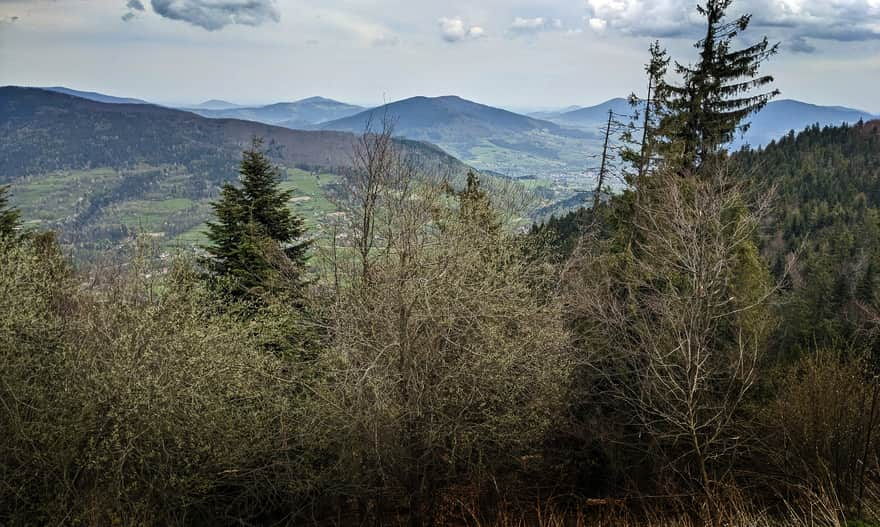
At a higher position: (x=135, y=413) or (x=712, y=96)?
(x=712, y=96)

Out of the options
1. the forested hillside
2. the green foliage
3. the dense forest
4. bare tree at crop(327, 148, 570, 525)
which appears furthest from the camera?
the forested hillside

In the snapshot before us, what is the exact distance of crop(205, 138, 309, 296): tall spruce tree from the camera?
1647cm

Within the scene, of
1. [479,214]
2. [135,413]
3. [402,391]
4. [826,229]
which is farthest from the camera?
[826,229]

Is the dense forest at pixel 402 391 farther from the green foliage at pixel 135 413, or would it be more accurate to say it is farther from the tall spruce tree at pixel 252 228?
the tall spruce tree at pixel 252 228

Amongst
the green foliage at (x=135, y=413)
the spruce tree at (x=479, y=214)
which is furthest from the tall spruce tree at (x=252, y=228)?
the spruce tree at (x=479, y=214)

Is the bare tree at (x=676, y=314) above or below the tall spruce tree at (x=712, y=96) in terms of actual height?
below

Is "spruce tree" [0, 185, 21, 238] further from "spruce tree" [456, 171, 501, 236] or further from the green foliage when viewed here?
"spruce tree" [456, 171, 501, 236]

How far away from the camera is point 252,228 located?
55.2 ft

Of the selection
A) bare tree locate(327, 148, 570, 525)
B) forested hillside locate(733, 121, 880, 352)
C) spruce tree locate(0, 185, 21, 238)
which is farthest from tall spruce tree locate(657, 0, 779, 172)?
spruce tree locate(0, 185, 21, 238)

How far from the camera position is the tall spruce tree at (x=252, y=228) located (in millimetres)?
16469

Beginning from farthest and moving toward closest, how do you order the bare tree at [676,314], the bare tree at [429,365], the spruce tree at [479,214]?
the spruce tree at [479,214], the bare tree at [676,314], the bare tree at [429,365]

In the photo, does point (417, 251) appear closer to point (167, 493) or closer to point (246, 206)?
point (167, 493)

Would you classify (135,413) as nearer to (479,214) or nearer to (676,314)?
(479,214)

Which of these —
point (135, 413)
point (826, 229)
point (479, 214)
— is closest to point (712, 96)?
point (479, 214)
